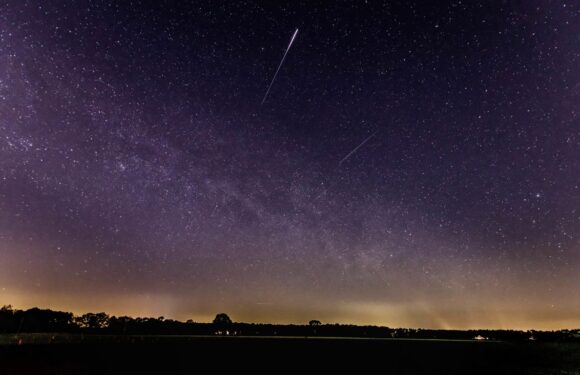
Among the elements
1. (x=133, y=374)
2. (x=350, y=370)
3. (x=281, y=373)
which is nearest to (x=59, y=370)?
(x=133, y=374)

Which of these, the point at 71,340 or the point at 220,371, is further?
the point at 71,340

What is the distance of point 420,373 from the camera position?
60781 mm

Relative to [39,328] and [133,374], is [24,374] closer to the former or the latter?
[133,374]

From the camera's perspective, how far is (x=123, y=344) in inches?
4473

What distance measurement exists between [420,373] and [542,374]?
19933 millimetres

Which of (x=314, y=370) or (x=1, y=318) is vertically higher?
(x=1, y=318)

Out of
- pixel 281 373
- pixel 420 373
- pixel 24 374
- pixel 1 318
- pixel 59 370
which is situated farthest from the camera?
pixel 1 318

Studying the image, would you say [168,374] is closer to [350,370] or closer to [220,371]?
[220,371]

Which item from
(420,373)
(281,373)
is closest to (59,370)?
(281,373)

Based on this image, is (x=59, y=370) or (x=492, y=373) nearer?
(x=59, y=370)

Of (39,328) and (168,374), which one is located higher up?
(39,328)

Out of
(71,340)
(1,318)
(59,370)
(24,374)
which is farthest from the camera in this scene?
(1,318)

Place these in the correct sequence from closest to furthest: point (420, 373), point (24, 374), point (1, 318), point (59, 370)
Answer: point (24, 374), point (59, 370), point (420, 373), point (1, 318)

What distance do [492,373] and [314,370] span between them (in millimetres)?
26461
